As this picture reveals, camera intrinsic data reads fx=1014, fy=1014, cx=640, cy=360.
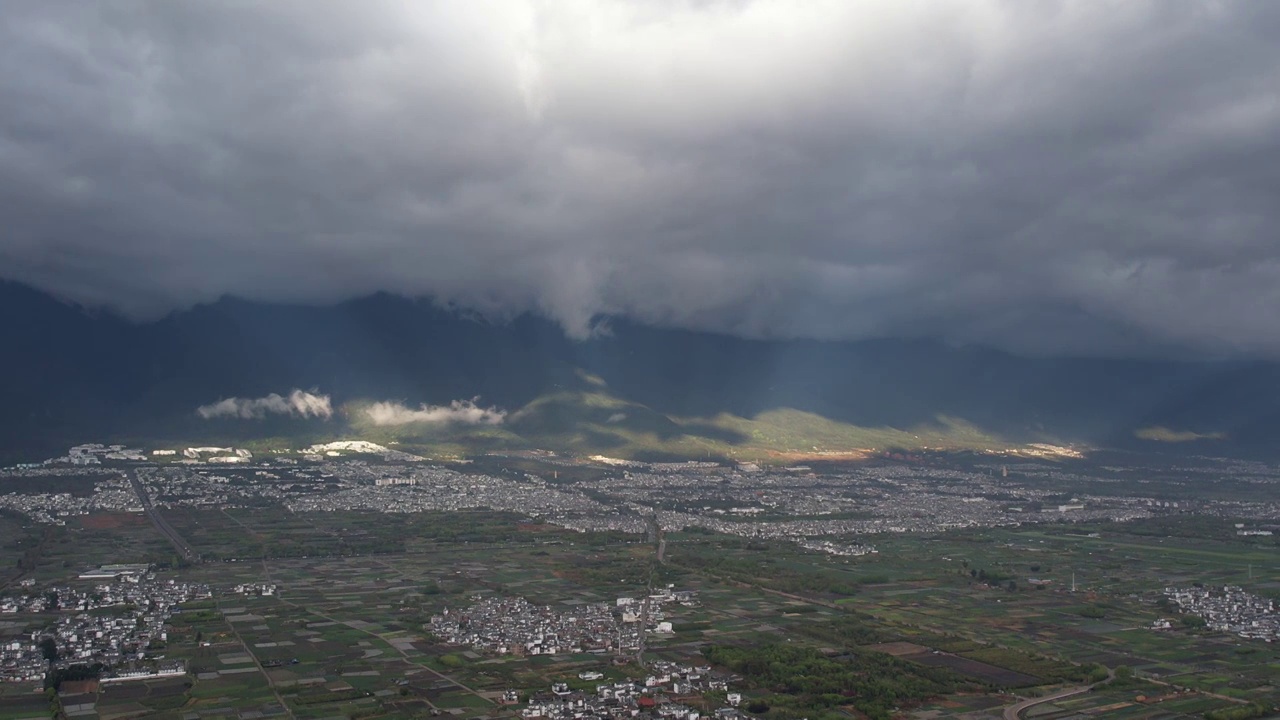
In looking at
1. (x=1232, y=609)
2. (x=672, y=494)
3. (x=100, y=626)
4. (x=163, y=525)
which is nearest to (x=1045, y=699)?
(x=1232, y=609)

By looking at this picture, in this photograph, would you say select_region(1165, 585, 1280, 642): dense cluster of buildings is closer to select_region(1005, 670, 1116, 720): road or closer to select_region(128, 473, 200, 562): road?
select_region(1005, 670, 1116, 720): road

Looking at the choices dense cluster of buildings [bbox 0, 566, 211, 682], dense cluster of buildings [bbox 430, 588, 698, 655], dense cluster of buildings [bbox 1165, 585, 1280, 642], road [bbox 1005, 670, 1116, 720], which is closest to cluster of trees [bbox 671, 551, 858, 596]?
dense cluster of buildings [bbox 430, 588, 698, 655]

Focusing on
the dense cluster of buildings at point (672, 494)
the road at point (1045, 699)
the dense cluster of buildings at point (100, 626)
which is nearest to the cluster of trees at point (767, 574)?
the dense cluster of buildings at point (672, 494)

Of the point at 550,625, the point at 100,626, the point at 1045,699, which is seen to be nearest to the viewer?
the point at 1045,699

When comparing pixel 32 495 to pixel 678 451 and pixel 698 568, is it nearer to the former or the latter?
pixel 698 568

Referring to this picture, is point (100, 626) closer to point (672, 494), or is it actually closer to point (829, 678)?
point (829, 678)

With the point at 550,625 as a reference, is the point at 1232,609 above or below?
above
